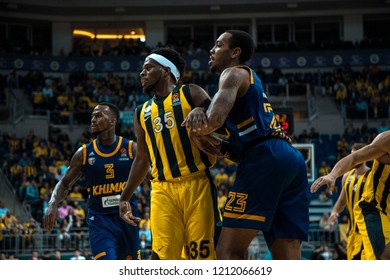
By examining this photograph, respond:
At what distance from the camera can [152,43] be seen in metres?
37.2

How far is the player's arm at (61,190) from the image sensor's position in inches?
303

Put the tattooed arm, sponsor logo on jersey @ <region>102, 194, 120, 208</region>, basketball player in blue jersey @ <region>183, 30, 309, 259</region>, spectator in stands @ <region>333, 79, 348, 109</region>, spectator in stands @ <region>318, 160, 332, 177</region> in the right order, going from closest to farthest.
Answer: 1. the tattooed arm
2. basketball player in blue jersey @ <region>183, 30, 309, 259</region>
3. sponsor logo on jersey @ <region>102, 194, 120, 208</region>
4. spectator in stands @ <region>318, 160, 332, 177</region>
5. spectator in stands @ <region>333, 79, 348, 109</region>

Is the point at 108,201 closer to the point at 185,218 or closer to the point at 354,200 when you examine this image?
the point at 185,218

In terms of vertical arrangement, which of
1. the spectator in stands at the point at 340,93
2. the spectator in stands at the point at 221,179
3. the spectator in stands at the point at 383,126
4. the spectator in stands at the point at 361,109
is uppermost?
the spectator in stands at the point at 340,93

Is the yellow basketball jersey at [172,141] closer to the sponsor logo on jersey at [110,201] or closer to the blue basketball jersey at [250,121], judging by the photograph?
the blue basketball jersey at [250,121]

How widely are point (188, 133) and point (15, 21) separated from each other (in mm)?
32771

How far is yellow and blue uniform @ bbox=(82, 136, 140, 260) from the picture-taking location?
8.30 metres

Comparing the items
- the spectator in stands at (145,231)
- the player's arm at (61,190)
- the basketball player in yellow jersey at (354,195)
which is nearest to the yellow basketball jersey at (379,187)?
the basketball player in yellow jersey at (354,195)

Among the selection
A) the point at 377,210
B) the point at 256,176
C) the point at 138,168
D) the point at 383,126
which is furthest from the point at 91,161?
the point at 383,126

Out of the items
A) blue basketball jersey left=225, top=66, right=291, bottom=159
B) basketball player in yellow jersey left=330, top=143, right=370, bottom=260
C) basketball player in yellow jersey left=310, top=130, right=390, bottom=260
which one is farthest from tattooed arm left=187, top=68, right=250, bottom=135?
basketball player in yellow jersey left=330, top=143, right=370, bottom=260

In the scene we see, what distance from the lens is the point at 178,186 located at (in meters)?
6.37

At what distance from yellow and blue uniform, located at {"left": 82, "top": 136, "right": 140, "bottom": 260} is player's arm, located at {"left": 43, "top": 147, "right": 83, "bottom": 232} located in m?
0.08

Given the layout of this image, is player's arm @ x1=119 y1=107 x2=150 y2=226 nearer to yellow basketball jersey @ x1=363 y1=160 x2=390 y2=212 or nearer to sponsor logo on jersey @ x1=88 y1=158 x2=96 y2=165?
sponsor logo on jersey @ x1=88 y1=158 x2=96 y2=165

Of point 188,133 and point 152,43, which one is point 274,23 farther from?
point 188,133
